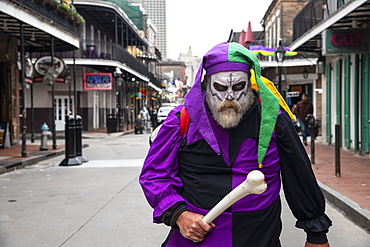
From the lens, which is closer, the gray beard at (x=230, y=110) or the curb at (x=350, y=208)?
the gray beard at (x=230, y=110)

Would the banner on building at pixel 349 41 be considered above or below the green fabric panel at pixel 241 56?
above

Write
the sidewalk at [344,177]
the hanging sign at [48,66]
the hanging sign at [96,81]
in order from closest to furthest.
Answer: the sidewalk at [344,177], the hanging sign at [48,66], the hanging sign at [96,81]

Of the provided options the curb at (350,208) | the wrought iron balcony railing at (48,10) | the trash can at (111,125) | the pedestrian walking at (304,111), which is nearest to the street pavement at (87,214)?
the curb at (350,208)

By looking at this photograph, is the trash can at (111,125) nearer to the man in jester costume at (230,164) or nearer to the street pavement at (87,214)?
the street pavement at (87,214)

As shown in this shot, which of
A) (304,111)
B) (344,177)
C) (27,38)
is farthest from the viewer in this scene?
(27,38)

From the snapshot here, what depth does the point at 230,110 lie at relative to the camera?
7.93 feet

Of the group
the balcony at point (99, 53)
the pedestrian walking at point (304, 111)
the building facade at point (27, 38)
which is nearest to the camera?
the building facade at point (27, 38)

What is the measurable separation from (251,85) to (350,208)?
181 inches

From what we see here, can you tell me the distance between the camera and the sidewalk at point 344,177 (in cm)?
656

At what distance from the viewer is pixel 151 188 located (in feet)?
7.95

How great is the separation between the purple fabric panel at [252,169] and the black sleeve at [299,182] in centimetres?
5

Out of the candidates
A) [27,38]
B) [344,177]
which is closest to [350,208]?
[344,177]

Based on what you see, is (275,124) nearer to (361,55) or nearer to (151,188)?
(151,188)

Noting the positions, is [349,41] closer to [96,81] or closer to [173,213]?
[173,213]
